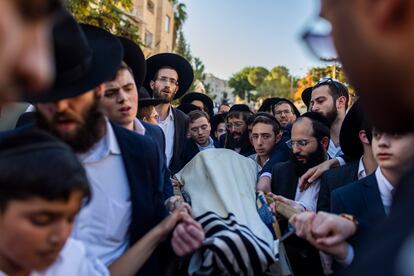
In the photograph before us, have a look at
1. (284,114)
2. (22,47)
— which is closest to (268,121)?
(284,114)

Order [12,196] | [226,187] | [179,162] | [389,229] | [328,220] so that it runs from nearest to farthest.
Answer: [389,229] → [12,196] → [328,220] → [226,187] → [179,162]

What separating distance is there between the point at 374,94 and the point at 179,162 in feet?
15.1

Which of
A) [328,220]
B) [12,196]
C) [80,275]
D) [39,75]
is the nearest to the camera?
[39,75]

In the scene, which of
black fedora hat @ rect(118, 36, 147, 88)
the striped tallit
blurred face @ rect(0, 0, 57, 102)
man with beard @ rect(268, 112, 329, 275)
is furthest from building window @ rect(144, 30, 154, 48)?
blurred face @ rect(0, 0, 57, 102)

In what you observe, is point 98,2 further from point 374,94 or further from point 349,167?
point 374,94

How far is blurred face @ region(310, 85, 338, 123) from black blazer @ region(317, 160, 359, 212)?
1793 mm

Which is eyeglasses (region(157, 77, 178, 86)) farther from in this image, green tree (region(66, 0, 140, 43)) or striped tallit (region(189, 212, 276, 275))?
green tree (region(66, 0, 140, 43))

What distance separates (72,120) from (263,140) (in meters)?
3.25

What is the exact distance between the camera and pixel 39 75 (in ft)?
2.32

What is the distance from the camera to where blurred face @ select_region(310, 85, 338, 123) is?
17.2ft

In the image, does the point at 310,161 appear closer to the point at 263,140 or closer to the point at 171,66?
the point at 263,140

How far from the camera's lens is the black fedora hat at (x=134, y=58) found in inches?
130

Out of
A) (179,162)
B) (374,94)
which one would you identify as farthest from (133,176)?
(179,162)

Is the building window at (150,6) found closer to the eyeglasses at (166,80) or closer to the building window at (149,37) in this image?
the building window at (149,37)
